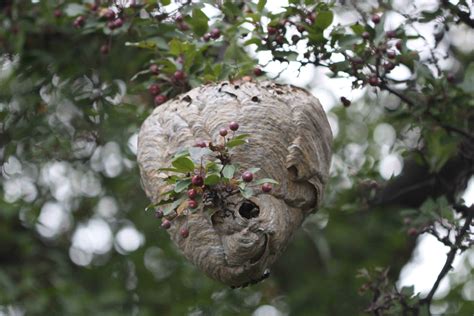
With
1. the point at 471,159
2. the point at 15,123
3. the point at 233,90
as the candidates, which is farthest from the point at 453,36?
the point at 233,90

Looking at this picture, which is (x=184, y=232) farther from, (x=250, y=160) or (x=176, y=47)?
(x=176, y=47)

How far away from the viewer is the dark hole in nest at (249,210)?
2926 mm

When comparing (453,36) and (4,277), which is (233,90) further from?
(453,36)

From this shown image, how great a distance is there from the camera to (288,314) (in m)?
6.18

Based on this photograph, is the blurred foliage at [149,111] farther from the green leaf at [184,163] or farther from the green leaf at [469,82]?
the green leaf at [184,163]

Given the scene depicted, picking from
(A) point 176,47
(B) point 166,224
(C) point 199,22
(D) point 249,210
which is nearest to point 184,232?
(B) point 166,224

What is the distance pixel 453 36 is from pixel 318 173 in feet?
10.6

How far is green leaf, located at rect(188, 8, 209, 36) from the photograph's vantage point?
363cm

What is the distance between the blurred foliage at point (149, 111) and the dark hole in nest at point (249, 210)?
60cm

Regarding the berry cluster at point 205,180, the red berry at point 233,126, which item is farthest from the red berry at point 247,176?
the red berry at point 233,126

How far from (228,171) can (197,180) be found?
0.26 ft

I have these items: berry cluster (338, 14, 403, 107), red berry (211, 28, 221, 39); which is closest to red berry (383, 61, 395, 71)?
berry cluster (338, 14, 403, 107)

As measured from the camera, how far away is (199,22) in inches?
144

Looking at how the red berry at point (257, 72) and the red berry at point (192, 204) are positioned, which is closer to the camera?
the red berry at point (192, 204)
